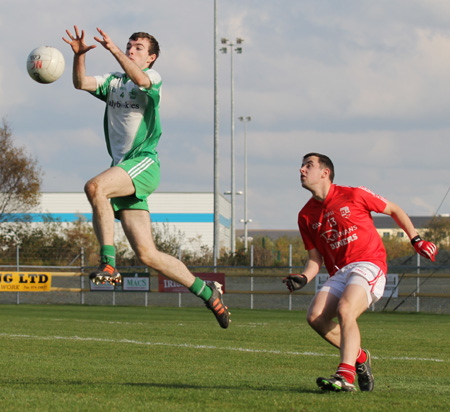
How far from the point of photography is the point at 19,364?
796 cm

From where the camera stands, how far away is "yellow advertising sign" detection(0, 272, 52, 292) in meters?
26.2

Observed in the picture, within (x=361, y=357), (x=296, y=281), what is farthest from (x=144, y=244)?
(x=361, y=357)

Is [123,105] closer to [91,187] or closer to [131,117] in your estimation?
[131,117]

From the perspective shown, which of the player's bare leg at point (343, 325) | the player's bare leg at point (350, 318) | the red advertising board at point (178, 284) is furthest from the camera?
the red advertising board at point (178, 284)

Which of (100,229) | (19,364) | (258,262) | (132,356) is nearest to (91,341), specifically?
(132,356)

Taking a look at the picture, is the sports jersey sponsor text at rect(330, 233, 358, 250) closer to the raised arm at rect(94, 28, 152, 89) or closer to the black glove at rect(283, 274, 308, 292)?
the black glove at rect(283, 274, 308, 292)

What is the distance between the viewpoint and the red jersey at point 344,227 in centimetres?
651

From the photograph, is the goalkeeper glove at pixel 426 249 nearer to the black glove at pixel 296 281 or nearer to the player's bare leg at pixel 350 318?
the player's bare leg at pixel 350 318

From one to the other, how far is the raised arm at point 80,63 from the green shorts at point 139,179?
2.69ft

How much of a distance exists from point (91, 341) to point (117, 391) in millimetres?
5452

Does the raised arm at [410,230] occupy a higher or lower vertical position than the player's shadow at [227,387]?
higher

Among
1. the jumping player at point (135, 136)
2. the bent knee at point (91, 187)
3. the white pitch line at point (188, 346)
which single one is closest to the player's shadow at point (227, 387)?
the jumping player at point (135, 136)

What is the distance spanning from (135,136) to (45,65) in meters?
1.39

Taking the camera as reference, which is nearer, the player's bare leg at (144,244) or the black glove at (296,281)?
the black glove at (296,281)
